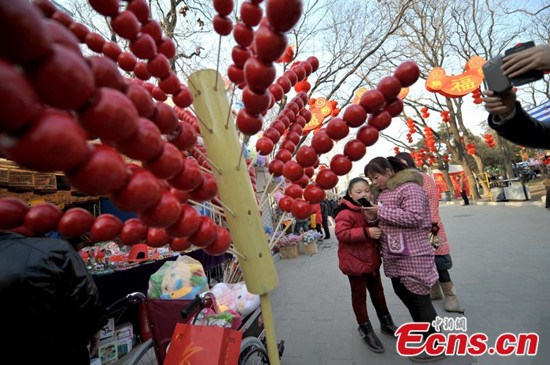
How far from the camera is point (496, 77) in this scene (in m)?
1.22

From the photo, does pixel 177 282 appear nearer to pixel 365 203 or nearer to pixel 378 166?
pixel 365 203

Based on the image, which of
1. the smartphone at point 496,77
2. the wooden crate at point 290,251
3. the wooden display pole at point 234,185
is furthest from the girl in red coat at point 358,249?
the wooden crate at point 290,251

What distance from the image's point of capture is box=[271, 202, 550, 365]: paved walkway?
2.98 m

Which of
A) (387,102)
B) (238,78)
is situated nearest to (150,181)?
(238,78)

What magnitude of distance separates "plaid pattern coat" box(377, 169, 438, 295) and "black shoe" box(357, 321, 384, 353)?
80 cm

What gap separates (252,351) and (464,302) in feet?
10.0

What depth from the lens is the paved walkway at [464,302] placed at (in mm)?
2982

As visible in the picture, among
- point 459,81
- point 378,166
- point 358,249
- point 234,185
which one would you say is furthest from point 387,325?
point 459,81

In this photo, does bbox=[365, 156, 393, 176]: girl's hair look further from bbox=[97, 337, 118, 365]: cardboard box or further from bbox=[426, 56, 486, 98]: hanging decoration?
bbox=[426, 56, 486, 98]: hanging decoration

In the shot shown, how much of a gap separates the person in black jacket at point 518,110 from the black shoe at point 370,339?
7.74ft

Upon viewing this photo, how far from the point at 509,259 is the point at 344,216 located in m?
4.21

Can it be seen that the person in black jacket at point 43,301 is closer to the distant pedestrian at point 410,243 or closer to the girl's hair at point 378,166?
the distant pedestrian at point 410,243

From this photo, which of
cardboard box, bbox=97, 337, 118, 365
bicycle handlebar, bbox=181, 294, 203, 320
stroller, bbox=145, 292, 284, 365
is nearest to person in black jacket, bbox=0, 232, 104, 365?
stroller, bbox=145, 292, 284, 365

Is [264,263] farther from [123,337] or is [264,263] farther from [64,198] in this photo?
[64,198]
